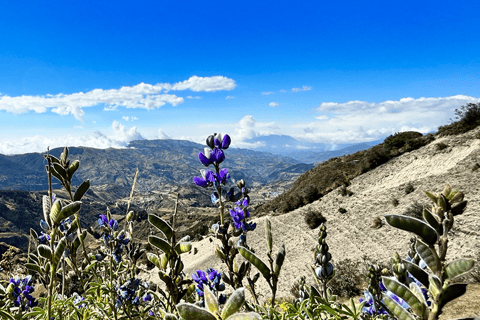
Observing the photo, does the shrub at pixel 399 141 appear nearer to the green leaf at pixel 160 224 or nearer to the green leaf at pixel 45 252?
the green leaf at pixel 160 224

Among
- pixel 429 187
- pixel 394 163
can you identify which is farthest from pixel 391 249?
pixel 394 163

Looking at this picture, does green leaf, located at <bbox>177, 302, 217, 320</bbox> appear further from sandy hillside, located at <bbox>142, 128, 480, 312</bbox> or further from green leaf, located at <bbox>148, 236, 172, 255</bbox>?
sandy hillside, located at <bbox>142, 128, 480, 312</bbox>

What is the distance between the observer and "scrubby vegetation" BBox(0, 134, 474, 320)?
0.85 m

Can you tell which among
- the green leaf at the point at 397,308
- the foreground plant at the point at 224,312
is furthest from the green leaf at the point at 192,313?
the green leaf at the point at 397,308

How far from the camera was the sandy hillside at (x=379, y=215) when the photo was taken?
44.9ft

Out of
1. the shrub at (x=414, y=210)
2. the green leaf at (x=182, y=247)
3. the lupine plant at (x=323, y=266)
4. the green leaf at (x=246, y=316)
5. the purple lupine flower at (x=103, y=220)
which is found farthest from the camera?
the shrub at (x=414, y=210)

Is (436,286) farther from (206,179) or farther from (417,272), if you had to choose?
(206,179)

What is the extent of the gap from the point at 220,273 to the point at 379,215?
18.2 meters

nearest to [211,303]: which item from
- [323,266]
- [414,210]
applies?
[323,266]

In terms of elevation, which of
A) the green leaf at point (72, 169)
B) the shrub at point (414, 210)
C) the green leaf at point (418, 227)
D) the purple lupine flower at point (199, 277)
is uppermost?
the green leaf at point (72, 169)

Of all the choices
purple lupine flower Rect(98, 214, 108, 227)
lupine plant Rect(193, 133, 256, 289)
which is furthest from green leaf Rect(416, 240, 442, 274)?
purple lupine flower Rect(98, 214, 108, 227)

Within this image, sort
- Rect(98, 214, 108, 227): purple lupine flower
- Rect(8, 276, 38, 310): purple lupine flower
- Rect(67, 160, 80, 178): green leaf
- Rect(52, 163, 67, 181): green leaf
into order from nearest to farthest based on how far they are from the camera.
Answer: Rect(52, 163, 67, 181): green leaf, Rect(67, 160, 80, 178): green leaf, Rect(8, 276, 38, 310): purple lupine flower, Rect(98, 214, 108, 227): purple lupine flower

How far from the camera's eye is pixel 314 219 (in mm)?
20766

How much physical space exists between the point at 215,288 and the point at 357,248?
15657mm
